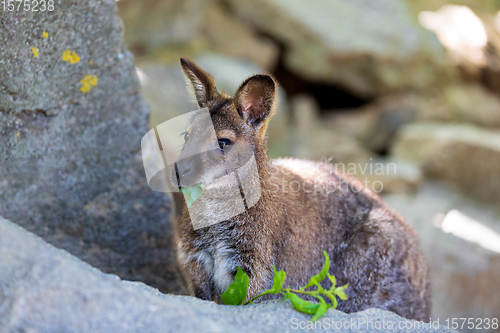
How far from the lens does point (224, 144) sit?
12.7 feet

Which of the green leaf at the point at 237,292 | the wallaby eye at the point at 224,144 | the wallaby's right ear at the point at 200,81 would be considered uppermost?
the wallaby's right ear at the point at 200,81

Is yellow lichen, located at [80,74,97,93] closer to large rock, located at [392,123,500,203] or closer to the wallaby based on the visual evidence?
the wallaby

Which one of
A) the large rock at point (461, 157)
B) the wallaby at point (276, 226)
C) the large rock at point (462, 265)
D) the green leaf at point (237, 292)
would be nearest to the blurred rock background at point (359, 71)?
the large rock at point (461, 157)

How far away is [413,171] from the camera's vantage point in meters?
8.11

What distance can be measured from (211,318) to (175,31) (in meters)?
7.73

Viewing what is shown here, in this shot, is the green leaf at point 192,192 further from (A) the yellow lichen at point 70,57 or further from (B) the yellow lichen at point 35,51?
(B) the yellow lichen at point 35,51

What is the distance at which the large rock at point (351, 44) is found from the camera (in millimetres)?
10312

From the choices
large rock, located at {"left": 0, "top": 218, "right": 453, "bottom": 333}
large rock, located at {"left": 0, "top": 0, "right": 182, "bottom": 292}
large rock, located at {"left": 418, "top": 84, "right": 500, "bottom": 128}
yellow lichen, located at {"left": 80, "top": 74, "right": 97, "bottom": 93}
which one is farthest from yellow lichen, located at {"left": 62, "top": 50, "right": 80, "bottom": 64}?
large rock, located at {"left": 418, "top": 84, "right": 500, "bottom": 128}

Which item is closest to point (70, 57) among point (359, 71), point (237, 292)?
point (237, 292)

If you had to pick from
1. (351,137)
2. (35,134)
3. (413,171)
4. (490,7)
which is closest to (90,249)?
(35,134)

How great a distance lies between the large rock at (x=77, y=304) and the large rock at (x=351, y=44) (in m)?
8.05

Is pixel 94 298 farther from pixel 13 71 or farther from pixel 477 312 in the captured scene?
pixel 477 312

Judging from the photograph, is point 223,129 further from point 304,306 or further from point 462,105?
point 462,105

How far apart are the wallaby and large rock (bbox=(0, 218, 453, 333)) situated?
951 mm
